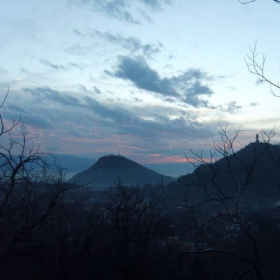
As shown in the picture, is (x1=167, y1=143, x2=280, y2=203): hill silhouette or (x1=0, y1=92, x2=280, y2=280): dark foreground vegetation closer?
(x1=167, y1=143, x2=280, y2=203): hill silhouette

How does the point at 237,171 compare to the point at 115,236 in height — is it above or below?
above

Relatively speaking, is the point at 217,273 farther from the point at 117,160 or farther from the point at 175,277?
the point at 117,160

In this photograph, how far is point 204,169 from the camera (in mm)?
5211

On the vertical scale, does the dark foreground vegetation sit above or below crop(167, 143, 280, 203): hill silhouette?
below

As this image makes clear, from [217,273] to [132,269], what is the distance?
9.38 feet

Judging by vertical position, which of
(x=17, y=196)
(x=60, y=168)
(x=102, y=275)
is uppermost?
(x=60, y=168)

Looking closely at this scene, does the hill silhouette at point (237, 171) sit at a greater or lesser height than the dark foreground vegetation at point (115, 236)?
greater

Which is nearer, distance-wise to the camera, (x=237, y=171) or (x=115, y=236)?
(x=237, y=171)

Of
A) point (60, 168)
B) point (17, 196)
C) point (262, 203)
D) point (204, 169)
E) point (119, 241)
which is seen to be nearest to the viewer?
point (204, 169)

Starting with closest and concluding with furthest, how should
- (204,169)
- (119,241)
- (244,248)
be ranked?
(204,169), (244,248), (119,241)

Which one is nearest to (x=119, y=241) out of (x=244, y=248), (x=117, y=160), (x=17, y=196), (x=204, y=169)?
(x=244, y=248)

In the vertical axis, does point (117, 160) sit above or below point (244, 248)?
above

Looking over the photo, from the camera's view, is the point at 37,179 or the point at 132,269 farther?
the point at 132,269

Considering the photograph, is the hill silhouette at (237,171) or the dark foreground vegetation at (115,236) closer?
the hill silhouette at (237,171)
